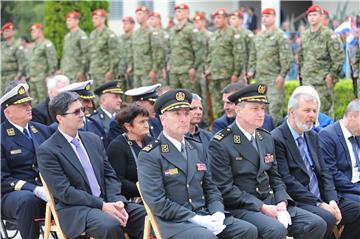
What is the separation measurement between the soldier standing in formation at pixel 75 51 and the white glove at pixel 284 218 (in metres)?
9.60

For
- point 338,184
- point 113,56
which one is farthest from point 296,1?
point 338,184

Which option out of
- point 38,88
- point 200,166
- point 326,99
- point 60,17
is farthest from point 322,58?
point 60,17

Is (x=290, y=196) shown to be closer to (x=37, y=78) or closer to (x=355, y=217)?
(x=355, y=217)

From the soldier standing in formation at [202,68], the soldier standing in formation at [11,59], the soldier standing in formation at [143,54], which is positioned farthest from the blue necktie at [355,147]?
the soldier standing in formation at [11,59]

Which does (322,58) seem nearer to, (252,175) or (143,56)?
(143,56)

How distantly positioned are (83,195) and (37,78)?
9.77 m

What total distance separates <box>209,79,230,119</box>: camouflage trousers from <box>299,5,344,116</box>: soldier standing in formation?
185 centimetres

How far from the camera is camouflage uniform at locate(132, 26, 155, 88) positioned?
1436 cm

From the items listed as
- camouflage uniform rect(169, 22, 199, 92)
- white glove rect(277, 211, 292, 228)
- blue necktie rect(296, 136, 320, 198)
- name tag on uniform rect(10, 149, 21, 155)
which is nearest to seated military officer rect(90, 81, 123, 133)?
name tag on uniform rect(10, 149, 21, 155)

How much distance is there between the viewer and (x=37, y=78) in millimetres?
15469

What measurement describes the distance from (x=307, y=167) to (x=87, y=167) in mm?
1900

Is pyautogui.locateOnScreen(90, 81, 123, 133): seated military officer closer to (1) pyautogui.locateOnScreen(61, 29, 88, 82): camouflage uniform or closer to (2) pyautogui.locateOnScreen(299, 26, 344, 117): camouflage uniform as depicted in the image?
(2) pyautogui.locateOnScreen(299, 26, 344, 117): camouflage uniform

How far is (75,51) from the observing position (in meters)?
15.4

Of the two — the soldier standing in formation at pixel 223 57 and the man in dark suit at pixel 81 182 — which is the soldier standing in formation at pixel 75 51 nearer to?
the soldier standing in formation at pixel 223 57
